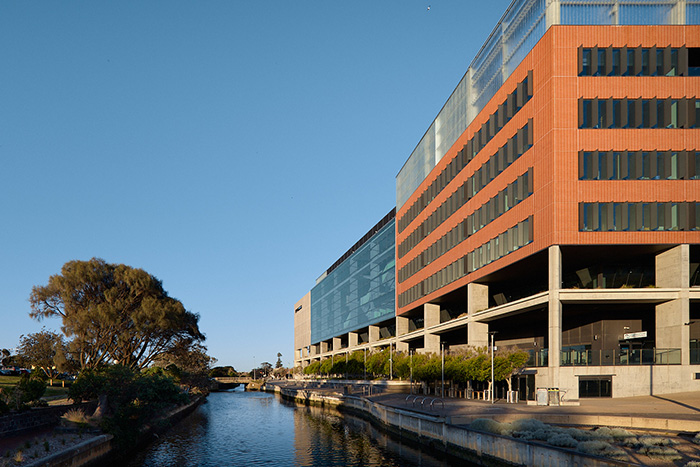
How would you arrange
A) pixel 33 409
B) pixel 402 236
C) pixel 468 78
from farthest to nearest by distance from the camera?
1. pixel 402 236
2. pixel 468 78
3. pixel 33 409

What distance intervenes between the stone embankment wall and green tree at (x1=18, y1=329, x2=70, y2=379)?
3092 cm

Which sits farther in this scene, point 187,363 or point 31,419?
point 187,363

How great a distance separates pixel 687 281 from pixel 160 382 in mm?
40508

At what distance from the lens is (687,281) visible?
51594 mm

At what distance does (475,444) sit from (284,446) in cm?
1881

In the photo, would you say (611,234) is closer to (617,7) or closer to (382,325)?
(617,7)

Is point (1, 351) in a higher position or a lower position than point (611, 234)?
lower

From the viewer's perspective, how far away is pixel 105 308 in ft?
238

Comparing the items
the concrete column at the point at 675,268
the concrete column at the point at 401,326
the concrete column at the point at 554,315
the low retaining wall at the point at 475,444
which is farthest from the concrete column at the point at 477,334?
the concrete column at the point at 401,326

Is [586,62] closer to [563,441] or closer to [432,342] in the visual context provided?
[563,441]

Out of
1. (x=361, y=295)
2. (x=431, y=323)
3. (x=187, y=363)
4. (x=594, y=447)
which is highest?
(x=361, y=295)

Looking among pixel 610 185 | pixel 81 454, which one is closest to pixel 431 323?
pixel 610 185

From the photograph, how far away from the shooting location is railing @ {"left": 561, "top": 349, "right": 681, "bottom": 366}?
5156 centimetres

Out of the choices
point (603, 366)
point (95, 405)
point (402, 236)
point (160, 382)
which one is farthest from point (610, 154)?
point (402, 236)
